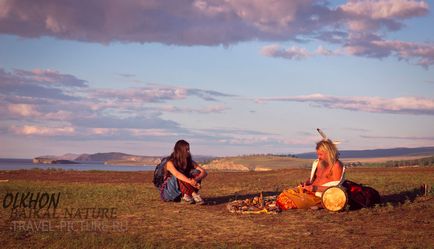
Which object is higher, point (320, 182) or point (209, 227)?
point (320, 182)

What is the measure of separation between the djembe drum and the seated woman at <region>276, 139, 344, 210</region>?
47cm

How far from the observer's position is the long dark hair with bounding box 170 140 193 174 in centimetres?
1455

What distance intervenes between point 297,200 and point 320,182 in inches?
31.7

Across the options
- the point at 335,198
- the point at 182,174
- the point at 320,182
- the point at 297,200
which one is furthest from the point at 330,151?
the point at 182,174

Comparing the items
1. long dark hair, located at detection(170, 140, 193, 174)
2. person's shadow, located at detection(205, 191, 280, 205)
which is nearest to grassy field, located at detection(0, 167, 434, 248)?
person's shadow, located at detection(205, 191, 280, 205)

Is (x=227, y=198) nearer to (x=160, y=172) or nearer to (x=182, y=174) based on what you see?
(x=160, y=172)

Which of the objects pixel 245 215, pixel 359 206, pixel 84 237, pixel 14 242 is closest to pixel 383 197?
pixel 359 206

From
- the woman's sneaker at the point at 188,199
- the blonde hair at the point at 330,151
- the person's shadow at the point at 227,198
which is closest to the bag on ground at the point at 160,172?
the woman's sneaker at the point at 188,199

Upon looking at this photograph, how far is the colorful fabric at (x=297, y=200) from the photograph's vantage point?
519 inches

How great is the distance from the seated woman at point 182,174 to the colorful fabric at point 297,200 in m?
2.35

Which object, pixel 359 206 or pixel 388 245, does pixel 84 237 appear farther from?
pixel 359 206

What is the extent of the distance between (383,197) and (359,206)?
10.7ft

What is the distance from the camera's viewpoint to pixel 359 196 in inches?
523

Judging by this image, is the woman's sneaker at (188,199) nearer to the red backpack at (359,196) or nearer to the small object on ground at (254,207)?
the small object on ground at (254,207)
